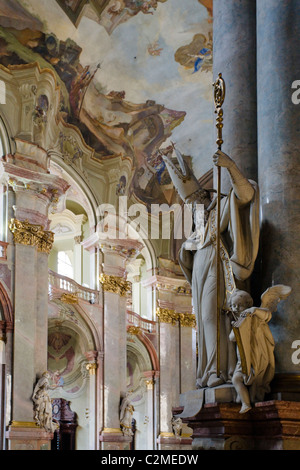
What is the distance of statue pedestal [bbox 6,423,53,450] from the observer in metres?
15.4

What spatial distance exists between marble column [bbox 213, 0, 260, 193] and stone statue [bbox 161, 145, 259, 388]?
22.2 inches

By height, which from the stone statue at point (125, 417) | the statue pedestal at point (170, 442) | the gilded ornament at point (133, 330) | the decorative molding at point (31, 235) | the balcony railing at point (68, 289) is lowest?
the statue pedestal at point (170, 442)

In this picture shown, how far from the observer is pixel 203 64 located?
20.4 m

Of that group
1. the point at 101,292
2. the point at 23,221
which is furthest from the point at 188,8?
the point at 101,292

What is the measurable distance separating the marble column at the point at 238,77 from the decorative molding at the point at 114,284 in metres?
15.2

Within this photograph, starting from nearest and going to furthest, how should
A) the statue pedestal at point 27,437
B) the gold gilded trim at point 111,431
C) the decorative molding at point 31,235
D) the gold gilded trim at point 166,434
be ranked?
1. the statue pedestal at point 27,437
2. the decorative molding at point 31,235
3. the gold gilded trim at point 111,431
4. the gold gilded trim at point 166,434

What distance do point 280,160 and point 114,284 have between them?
53.2 feet

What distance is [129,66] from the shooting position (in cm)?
1973

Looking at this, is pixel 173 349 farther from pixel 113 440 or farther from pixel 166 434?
pixel 113 440

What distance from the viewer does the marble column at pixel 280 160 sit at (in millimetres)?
5250

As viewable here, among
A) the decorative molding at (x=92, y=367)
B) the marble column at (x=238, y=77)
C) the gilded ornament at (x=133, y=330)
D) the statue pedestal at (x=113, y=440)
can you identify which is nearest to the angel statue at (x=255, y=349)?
the marble column at (x=238, y=77)

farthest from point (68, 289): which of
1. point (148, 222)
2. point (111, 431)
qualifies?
point (148, 222)

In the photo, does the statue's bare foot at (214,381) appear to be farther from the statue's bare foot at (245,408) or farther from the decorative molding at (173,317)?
the decorative molding at (173,317)
